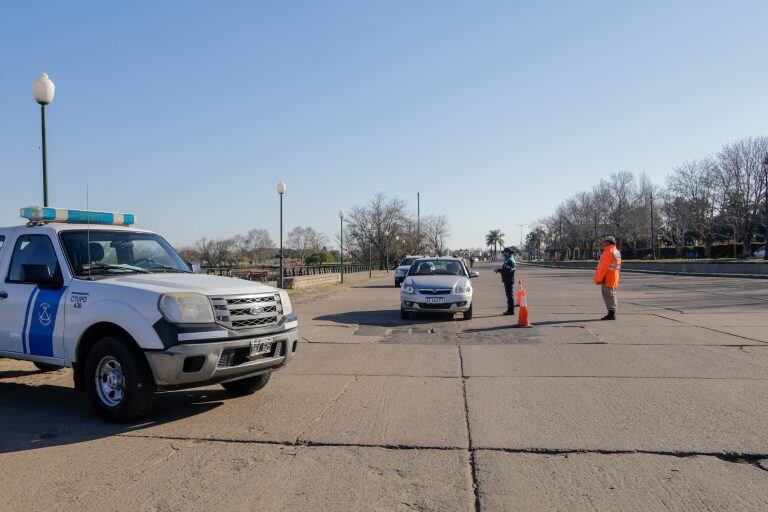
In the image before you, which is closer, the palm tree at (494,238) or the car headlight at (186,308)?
the car headlight at (186,308)

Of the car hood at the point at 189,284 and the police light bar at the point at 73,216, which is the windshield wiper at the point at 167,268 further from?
the police light bar at the point at 73,216

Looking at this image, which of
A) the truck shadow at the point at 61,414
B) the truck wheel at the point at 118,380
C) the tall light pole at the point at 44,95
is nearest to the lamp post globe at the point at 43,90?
the tall light pole at the point at 44,95

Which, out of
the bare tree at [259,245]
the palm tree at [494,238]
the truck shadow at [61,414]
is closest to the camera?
the truck shadow at [61,414]

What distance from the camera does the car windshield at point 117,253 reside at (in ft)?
→ 20.4

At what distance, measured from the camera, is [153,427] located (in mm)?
5453

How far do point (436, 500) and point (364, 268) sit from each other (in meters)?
60.4

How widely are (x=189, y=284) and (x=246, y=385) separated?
152 centimetres

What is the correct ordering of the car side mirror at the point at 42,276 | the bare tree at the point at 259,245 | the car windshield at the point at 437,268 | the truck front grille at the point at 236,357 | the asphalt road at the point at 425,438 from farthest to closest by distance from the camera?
the bare tree at the point at 259,245 → the car windshield at the point at 437,268 → the car side mirror at the point at 42,276 → the truck front grille at the point at 236,357 → the asphalt road at the point at 425,438

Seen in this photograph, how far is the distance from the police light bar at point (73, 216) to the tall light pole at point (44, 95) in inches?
138

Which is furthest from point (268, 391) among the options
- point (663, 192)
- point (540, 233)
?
point (540, 233)

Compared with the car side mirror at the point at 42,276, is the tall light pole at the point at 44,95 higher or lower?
higher

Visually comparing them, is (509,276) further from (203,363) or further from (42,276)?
(42,276)

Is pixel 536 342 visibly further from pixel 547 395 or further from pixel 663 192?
pixel 663 192

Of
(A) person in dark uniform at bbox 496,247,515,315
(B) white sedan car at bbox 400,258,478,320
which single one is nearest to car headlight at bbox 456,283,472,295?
(B) white sedan car at bbox 400,258,478,320
